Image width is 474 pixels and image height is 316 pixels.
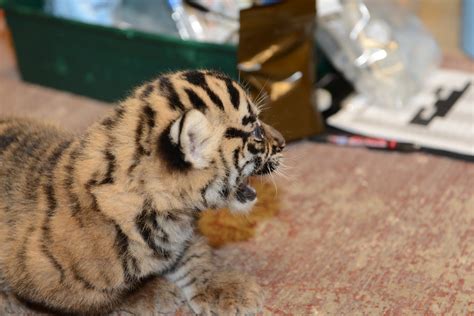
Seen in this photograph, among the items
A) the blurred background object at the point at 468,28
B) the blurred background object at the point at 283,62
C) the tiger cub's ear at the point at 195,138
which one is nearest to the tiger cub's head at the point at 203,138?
the tiger cub's ear at the point at 195,138

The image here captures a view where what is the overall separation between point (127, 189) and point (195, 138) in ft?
0.49

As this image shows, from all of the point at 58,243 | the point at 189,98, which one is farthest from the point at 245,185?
the point at 58,243

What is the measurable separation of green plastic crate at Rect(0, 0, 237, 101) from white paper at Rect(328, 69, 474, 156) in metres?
0.39

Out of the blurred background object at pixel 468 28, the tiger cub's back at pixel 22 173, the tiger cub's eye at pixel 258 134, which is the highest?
the tiger cub's eye at pixel 258 134

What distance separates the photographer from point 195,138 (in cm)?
115

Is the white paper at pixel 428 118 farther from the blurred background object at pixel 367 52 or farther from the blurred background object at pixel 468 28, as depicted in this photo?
the blurred background object at pixel 468 28

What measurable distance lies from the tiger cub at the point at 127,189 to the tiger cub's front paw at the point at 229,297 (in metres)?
0.13

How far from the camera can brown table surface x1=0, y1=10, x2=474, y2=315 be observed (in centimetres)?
140

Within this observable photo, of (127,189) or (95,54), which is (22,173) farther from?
(95,54)

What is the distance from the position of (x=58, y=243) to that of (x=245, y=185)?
0.36m

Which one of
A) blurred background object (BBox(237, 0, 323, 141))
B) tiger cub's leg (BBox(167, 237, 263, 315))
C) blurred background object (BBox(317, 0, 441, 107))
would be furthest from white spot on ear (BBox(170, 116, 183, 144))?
blurred background object (BBox(317, 0, 441, 107))

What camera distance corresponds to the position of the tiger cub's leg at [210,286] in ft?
4.53

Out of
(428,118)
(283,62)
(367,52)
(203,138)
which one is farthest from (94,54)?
(203,138)

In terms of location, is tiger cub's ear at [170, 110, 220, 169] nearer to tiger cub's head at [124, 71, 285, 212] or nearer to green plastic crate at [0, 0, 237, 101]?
tiger cub's head at [124, 71, 285, 212]
